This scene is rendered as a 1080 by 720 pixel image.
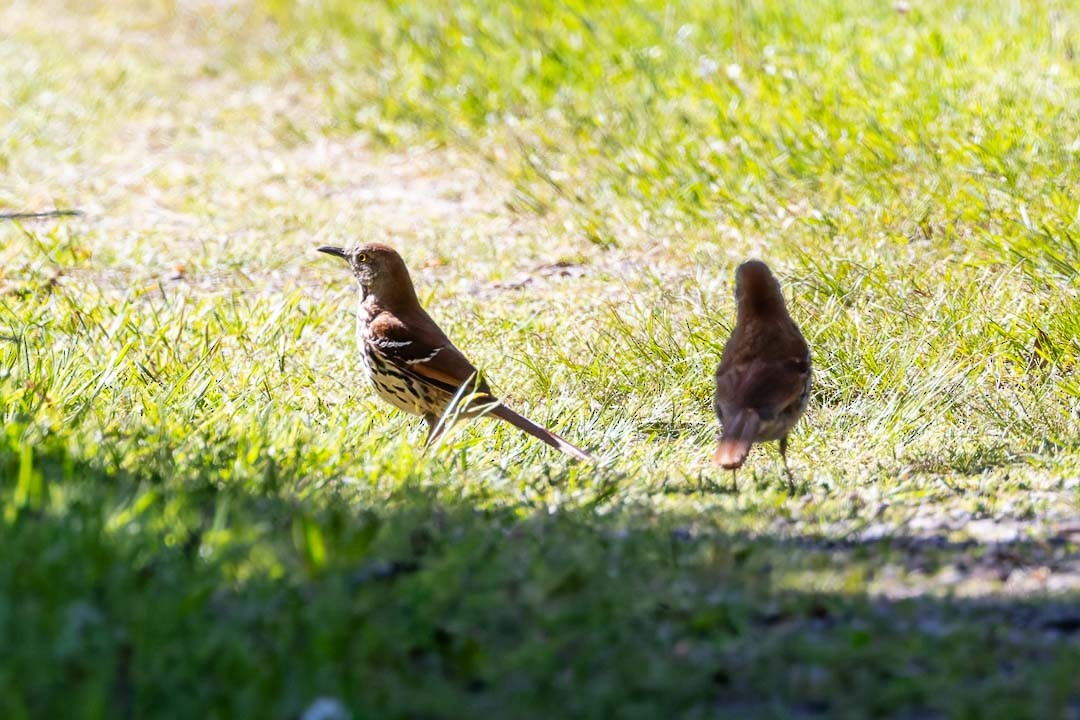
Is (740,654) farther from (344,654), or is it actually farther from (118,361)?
(118,361)

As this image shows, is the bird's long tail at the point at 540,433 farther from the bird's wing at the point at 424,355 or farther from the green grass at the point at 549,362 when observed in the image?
the bird's wing at the point at 424,355

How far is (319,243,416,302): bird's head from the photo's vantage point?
6.80m

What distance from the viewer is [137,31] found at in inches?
587

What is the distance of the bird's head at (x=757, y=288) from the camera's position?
20.0 feet

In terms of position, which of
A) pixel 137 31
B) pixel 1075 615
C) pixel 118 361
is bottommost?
pixel 137 31

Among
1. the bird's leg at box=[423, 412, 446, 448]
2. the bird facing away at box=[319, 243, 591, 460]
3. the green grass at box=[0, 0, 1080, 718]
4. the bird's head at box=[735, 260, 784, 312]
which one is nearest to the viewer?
the green grass at box=[0, 0, 1080, 718]

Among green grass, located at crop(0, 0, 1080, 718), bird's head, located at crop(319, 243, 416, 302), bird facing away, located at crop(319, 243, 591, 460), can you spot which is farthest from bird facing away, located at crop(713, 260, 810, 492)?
bird's head, located at crop(319, 243, 416, 302)

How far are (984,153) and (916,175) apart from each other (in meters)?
0.40

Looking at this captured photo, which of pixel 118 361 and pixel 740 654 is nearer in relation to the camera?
pixel 740 654

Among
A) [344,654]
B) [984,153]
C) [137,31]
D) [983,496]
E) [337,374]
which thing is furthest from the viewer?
[137,31]

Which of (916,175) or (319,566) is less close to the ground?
(319,566)

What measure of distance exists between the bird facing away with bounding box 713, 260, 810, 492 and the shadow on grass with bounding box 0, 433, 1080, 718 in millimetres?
889

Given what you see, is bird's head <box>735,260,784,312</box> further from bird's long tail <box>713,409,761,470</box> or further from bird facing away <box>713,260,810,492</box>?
bird's long tail <box>713,409,761,470</box>

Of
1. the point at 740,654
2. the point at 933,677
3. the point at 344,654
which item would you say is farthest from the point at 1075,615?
the point at 344,654
